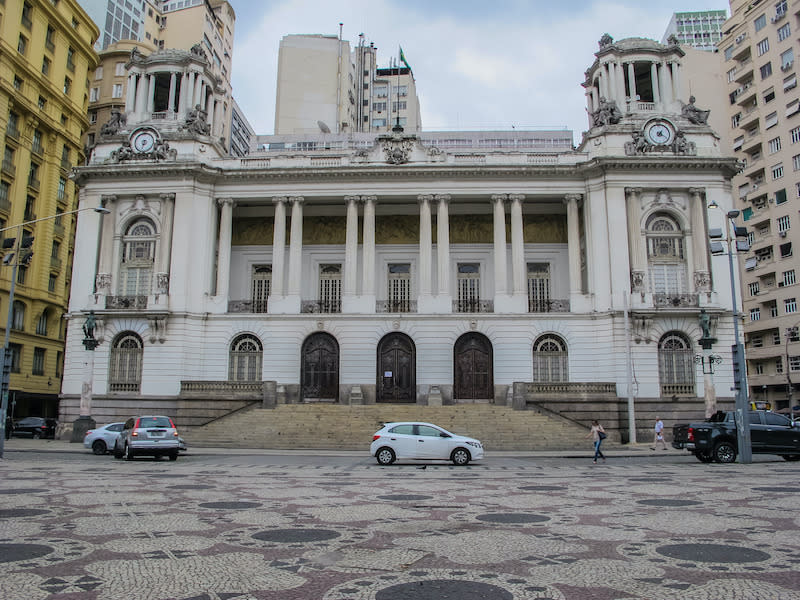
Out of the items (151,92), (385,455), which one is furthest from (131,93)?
(385,455)

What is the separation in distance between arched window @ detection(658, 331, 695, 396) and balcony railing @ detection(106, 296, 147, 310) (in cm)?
2765

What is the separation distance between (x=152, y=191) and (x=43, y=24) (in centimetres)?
2107

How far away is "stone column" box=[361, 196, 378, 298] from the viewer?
37125 mm

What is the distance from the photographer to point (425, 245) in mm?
37250

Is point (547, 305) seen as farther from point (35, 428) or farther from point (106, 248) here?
point (35, 428)

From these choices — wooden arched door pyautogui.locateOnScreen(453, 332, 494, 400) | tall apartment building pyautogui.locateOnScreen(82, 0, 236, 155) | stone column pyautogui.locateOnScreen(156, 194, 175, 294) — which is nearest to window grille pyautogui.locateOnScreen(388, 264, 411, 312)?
wooden arched door pyautogui.locateOnScreen(453, 332, 494, 400)

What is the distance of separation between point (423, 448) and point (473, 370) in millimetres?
15996

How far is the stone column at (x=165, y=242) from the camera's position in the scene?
36.2m

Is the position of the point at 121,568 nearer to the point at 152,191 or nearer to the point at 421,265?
the point at 421,265

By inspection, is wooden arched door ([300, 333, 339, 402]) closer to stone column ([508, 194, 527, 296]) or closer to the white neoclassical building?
the white neoclassical building

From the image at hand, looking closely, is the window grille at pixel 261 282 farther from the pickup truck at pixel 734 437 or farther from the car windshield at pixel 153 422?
the pickup truck at pixel 734 437

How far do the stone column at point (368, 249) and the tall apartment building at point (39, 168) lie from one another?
22372 millimetres

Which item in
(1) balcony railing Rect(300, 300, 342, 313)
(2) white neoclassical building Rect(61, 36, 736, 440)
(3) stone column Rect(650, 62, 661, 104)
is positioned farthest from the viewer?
(3) stone column Rect(650, 62, 661, 104)

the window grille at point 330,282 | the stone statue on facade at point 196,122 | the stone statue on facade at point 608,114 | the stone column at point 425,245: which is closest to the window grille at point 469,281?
the stone column at point 425,245
